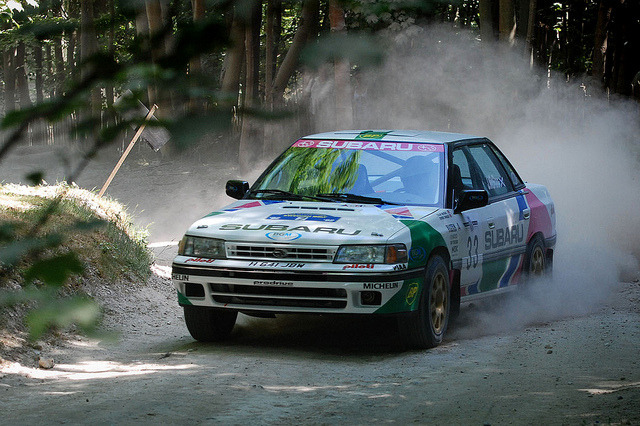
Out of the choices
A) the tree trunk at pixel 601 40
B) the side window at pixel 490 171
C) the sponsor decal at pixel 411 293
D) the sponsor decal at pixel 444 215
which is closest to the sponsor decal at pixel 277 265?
the sponsor decal at pixel 411 293

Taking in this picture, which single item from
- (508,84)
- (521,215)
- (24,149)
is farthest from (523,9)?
(24,149)

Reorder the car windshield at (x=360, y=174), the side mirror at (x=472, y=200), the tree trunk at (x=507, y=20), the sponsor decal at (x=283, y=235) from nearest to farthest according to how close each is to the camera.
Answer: the sponsor decal at (x=283, y=235)
the side mirror at (x=472, y=200)
the car windshield at (x=360, y=174)
the tree trunk at (x=507, y=20)

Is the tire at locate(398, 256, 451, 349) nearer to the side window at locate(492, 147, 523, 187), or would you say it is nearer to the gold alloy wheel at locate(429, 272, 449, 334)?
the gold alloy wheel at locate(429, 272, 449, 334)

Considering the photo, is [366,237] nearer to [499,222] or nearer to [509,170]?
[499,222]

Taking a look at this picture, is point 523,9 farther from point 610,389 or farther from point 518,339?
point 610,389

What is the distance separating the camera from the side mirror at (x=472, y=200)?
8003 millimetres

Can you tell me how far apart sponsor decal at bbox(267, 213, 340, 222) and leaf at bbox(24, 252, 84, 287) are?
565 centimetres

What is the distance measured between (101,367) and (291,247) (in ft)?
5.58

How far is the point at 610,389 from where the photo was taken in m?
6.20

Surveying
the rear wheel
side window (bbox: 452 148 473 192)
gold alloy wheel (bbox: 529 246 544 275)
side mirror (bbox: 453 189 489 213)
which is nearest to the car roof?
side window (bbox: 452 148 473 192)

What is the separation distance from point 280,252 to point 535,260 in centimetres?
348

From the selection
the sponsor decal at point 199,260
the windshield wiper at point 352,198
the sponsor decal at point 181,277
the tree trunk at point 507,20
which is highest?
the tree trunk at point 507,20

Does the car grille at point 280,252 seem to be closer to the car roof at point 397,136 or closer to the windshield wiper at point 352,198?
the windshield wiper at point 352,198

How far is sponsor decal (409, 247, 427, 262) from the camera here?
729 cm
